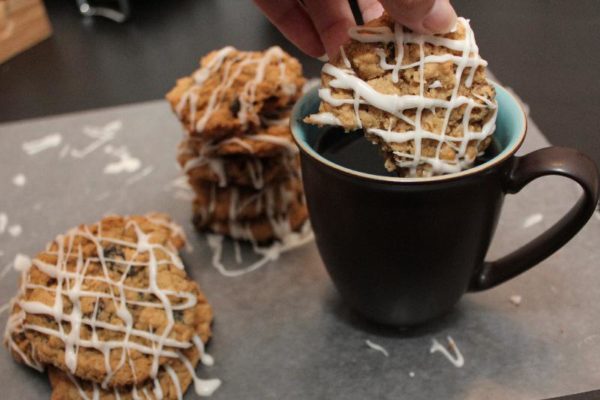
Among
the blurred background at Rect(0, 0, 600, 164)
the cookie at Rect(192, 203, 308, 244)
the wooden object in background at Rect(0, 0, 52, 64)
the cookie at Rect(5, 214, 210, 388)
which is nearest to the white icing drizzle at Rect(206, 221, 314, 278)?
the cookie at Rect(192, 203, 308, 244)

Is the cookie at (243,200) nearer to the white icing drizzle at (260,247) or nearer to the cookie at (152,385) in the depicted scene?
the white icing drizzle at (260,247)

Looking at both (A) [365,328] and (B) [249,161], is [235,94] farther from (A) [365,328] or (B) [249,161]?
(A) [365,328]

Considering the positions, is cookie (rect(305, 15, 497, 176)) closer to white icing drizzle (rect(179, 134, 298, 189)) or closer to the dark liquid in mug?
the dark liquid in mug

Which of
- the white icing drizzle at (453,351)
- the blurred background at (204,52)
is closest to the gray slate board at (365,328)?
the white icing drizzle at (453,351)

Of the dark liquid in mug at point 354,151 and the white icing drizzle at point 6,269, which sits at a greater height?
the dark liquid in mug at point 354,151

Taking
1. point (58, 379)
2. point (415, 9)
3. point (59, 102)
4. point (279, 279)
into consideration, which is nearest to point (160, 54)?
point (59, 102)

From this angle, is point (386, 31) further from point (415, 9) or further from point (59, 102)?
point (59, 102)

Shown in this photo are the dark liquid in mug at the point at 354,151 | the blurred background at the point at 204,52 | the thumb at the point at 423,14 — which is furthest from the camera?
the blurred background at the point at 204,52

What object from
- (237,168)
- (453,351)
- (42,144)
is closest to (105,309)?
(237,168)
